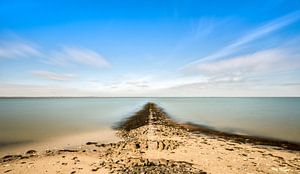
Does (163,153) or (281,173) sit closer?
(281,173)

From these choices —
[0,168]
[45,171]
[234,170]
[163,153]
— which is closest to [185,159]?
[163,153]

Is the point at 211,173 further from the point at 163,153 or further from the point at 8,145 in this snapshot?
the point at 8,145

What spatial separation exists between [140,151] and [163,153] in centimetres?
130

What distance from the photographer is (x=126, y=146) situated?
11250 mm

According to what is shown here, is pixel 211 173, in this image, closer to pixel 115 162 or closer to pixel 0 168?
pixel 115 162

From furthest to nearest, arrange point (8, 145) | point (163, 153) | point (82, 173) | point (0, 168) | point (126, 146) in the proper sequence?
point (8, 145), point (126, 146), point (163, 153), point (0, 168), point (82, 173)

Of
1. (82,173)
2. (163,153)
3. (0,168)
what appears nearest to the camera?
(82,173)

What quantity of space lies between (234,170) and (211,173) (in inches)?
47.2

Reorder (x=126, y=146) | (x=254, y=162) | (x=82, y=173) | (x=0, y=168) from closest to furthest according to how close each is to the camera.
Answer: (x=82, y=173), (x=0, y=168), (x=254, y=162), (x=126, y=146)

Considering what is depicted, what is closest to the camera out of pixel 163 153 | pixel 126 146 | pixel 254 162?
pixel 254 162

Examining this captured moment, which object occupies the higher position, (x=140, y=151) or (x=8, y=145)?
(x=140, y=151)

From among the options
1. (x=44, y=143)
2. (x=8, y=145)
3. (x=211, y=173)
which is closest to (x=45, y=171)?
(x=211, y=173)

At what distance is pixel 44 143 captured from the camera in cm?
1484

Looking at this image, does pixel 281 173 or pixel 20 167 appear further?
pixel 20 167
